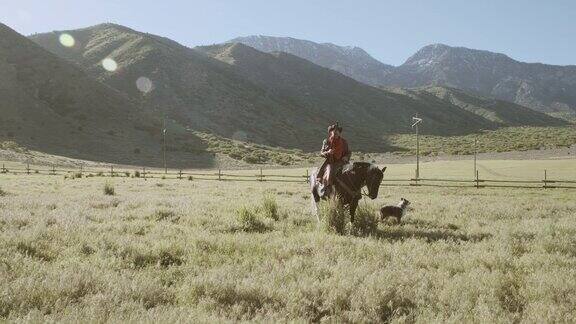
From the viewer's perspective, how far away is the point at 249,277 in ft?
21.5

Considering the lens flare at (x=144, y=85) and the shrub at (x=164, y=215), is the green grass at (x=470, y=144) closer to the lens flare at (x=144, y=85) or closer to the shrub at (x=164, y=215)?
the lens flare at (x=144, y=85)

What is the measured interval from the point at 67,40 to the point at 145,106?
72907 millimetres

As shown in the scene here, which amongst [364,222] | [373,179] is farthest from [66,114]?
[364,222]

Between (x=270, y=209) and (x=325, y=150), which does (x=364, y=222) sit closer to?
(x=325, y=150)

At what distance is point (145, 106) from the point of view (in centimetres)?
11456

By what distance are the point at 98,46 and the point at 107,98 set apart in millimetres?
61556

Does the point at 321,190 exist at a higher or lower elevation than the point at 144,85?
lower

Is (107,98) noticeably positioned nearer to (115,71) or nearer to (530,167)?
(115,71)

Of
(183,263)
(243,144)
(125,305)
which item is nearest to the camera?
(125,305)

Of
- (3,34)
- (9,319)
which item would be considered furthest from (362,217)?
(3,34)

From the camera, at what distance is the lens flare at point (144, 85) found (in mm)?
124819

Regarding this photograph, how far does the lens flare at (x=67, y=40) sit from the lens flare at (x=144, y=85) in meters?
49.6

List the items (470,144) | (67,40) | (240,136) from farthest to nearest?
(67,40), (470,144), (240,136)

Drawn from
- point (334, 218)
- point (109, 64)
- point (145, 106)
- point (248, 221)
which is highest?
point (109, 64)
